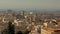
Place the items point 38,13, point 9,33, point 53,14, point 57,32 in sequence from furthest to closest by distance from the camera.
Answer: point 38,13 < point 53,14 < point 9,33 < point 57,32

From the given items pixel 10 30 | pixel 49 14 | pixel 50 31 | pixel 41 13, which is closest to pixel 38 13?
pixel 41 13

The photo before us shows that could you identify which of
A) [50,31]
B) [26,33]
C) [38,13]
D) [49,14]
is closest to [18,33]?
[26,33]

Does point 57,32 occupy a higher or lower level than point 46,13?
higher

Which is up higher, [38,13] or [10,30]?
[10,30]

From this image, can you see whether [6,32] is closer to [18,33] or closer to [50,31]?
[18,33]

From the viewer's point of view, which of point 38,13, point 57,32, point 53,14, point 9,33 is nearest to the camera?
point 57,32

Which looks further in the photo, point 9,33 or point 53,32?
point 9,33

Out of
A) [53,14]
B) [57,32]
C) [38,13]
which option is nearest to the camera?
[57,32]

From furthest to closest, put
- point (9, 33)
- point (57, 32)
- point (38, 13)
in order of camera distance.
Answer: point (38, 13) < point (9, 33) < point (57, 32)

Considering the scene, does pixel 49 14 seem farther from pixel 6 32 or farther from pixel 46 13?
pixel 6 32
